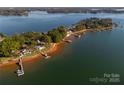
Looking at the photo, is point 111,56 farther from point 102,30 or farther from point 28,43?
point 102,30

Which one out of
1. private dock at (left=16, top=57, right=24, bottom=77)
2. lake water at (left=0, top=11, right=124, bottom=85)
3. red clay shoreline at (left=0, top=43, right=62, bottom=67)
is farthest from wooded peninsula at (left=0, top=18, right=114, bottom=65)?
lake water at (left=0, top=11, right=124, bottom=85)

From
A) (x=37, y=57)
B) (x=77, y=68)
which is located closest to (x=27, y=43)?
(x=37, y=57)

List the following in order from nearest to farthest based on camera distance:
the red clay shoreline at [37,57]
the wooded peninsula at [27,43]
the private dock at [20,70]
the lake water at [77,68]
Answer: the lake water at [77,68], the private dock at [20,70], the red clay shoreline at [37,57], the wooded peninsula at [27,43]

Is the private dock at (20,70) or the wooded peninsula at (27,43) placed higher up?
the wooded peninsula at (27,43)

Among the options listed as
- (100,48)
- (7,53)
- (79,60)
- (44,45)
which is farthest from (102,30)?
(7,53)

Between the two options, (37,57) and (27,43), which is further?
(27,43)

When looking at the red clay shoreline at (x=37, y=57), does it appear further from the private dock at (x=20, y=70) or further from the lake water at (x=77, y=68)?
the private dock at (x=20, y=70)

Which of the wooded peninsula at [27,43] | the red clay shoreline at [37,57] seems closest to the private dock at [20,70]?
the red clay shoreline at [37,57]

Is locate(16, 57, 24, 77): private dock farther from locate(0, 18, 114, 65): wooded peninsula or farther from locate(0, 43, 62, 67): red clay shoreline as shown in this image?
locate(0, 18, 114, 65): wooded peninsula

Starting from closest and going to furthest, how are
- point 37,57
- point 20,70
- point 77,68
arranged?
point 20,70 < point 77,68 < point 37,57

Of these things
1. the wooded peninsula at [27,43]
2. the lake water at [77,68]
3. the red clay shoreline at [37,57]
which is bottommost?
the lake water at [77,68]

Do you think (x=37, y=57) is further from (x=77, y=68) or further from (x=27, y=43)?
(x=77, y=68)
